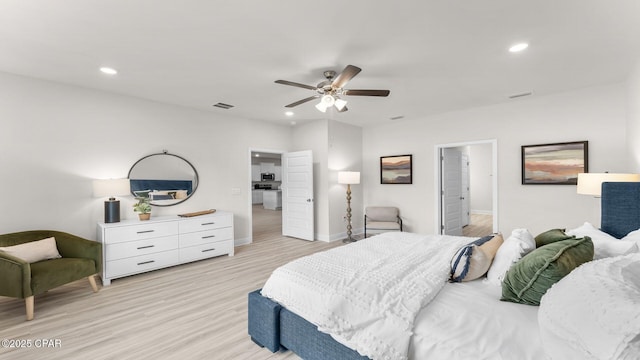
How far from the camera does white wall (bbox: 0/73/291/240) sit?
3.20 meters

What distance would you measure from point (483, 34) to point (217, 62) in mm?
2658

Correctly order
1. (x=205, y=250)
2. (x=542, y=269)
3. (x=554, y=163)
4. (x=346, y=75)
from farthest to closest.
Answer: (x=205, y=250) → (x=554, y=163) → (x=346, y=75) → (x=542, y=269)

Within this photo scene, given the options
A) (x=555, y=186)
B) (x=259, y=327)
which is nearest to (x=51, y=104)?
(x=259, y=327)

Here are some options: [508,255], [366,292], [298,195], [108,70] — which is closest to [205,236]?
[298,195]

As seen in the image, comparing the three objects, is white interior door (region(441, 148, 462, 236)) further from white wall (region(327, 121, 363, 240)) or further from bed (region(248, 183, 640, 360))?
bed (region(248, 183, 640, 360))

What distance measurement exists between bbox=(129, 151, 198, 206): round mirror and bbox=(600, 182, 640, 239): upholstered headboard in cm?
532

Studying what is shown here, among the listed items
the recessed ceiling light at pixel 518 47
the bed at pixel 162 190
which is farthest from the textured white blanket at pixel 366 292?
the bed at pixel 162 190

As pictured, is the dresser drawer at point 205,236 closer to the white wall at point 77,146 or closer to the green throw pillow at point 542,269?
the white wall at point 77,146

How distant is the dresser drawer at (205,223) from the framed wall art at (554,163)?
4.99 meters

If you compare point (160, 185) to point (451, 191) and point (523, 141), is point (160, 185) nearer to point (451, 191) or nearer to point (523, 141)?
point (451, 191)

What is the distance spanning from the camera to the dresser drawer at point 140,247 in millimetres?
3404

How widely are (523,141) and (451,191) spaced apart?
1.65 m

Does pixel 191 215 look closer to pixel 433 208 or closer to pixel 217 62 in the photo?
pixel 217 62

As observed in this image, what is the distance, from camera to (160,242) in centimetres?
382
